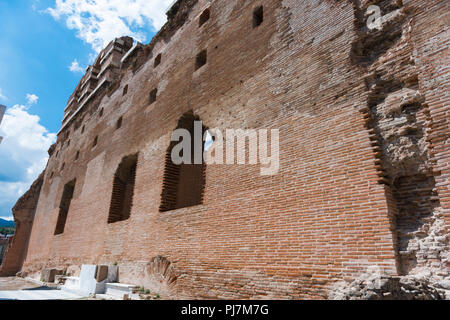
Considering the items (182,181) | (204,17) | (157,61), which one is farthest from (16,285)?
(204,17)

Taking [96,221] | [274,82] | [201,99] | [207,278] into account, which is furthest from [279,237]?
[96,221]

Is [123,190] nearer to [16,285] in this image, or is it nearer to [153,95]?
[153,95]

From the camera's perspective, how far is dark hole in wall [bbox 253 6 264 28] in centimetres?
647

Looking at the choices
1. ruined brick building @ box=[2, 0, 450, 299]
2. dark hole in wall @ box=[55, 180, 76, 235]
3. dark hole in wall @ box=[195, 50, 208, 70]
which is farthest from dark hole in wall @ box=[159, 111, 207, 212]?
dark hole in wall @ box=[55, 180, 76, 235]

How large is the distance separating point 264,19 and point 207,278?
198 inches

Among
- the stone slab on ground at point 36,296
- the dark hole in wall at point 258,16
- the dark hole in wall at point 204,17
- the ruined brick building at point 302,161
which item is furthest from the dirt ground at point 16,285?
the dark hole in wall at point 258,16

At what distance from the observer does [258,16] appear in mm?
6586

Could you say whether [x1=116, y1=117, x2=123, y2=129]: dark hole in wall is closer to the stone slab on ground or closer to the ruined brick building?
the ruined brick building

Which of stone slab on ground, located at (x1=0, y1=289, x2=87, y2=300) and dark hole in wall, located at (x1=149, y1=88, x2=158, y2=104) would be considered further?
dark hole in wall, located at (x1=149, y1=88, x2=158, y2=104)

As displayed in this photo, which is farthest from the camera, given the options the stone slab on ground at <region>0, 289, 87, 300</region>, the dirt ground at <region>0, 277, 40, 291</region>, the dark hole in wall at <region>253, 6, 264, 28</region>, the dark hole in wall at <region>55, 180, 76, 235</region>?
the dark hole in wall at <region>55, 180, 76, 235</region>

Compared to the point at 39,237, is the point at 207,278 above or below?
below

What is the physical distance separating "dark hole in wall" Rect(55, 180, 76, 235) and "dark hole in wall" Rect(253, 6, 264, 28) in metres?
11.2

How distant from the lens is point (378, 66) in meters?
4.09
